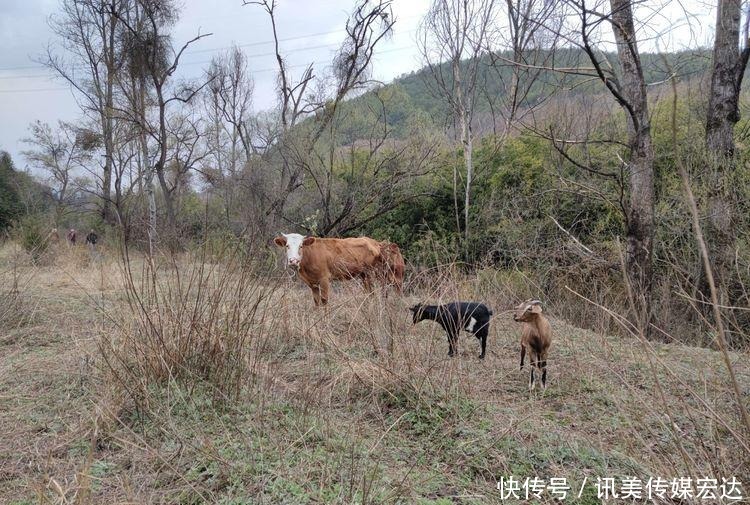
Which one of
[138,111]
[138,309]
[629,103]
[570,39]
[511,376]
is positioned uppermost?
[138,111]

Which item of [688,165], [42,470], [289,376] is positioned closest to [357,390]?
[289,376]

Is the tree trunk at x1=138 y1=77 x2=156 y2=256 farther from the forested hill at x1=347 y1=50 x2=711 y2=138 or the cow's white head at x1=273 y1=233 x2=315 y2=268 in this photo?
the cow's white head at x1=273 y1=233 x2=315 y2=268

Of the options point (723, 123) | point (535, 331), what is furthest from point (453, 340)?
point (723, 123)

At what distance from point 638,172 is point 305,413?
4.93 metres

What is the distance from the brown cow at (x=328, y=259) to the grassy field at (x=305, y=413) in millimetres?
1970

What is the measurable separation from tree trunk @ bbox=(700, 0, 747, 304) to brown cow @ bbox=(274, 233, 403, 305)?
427cm

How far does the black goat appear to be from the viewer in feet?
13.5

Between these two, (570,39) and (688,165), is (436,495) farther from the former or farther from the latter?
(688,165)

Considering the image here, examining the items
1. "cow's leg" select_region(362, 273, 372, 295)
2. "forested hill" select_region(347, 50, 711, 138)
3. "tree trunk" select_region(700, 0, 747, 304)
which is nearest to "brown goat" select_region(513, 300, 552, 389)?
"cow's leg" select_region(362, 273, 372, 295)

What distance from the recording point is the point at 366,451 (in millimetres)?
2514

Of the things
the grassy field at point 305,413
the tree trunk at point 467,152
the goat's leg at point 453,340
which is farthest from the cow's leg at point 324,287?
the tree trunk at point 467,152

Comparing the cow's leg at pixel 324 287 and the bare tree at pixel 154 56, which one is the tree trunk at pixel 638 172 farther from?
the bare tree at pixel 154 56

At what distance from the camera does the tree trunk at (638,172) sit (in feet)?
18.2

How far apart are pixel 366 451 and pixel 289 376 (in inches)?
52.8
